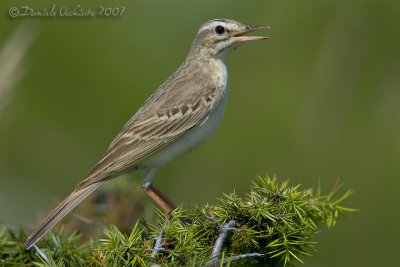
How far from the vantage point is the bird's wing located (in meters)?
6.11

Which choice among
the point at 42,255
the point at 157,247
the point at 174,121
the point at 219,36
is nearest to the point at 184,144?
the point at 174,121

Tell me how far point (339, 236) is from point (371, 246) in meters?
0.32

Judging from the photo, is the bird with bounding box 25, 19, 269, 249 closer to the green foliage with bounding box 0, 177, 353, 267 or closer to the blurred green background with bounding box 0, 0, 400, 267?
the blurred green background with bounding box 0, 0, 400, 267

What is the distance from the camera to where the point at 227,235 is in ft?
14.3

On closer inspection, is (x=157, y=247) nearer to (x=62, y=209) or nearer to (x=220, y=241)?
(x=220, y=241)

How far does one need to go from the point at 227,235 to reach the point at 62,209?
65.4 inches

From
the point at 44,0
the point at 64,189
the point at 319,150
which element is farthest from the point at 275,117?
the point at 44,0

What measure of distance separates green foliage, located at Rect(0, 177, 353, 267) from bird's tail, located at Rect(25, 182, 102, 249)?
191 mm

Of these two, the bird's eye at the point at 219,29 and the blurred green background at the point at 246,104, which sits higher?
the bird's eye at the point at 219,29

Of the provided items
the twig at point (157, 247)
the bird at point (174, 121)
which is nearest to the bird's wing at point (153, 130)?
the bird at point (174, 121)

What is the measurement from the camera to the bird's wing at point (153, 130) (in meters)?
6.11

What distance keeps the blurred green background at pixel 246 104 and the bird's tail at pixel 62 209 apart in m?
1.58

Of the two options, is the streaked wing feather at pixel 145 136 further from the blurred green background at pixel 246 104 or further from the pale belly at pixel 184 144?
the blurred green background at pixel 246 104

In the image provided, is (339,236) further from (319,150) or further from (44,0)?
(44,0)
